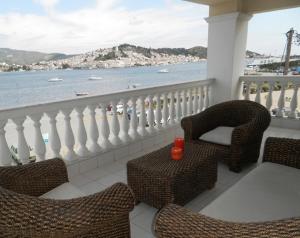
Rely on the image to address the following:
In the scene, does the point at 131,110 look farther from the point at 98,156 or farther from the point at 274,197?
the point at 274,197

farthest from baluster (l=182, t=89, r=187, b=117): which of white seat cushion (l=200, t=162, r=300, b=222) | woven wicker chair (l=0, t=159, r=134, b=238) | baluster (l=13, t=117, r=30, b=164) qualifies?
woven wicker chair (l=0, t=159, r=134, b=238)

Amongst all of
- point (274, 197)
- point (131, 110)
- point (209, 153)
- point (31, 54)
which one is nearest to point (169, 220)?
point (274, 197)

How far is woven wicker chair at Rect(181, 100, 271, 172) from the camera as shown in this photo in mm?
2561

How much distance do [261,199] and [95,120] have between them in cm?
203

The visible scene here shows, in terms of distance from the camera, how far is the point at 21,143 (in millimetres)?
2262

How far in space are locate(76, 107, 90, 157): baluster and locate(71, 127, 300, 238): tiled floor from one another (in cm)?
26

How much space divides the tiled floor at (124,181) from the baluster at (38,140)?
47cm

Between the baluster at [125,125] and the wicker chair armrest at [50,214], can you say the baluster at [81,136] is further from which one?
the wicker chair armrest at [50,214]

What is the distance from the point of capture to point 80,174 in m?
2.79

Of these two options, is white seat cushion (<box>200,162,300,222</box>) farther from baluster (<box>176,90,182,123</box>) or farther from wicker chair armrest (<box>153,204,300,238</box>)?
baluster (<box>176,90,182,123</box>)

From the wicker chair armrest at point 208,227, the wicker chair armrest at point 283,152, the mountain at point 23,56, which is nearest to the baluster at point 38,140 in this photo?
the mountain at point 23,56

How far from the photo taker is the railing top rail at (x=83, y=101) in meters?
2.13

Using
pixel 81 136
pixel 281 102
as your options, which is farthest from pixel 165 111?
pixel 281 102

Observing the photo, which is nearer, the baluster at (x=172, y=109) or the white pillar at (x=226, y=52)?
the baluster at (x=172, y=109)
